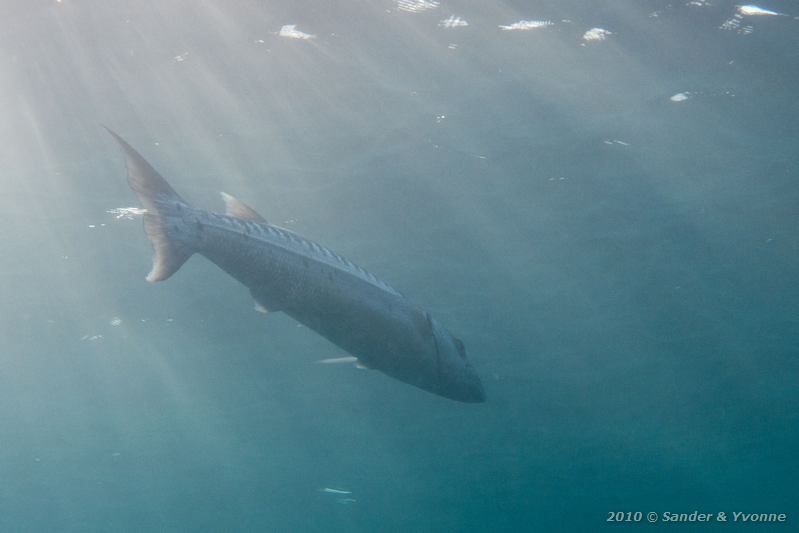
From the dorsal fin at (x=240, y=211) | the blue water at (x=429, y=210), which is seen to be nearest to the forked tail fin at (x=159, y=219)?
the dorsal fin at (x=240, y=211)

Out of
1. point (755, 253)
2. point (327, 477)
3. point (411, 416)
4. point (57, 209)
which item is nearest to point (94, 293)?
point (57, 209)

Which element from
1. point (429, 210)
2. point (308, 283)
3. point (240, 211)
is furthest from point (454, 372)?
point (429, 210)

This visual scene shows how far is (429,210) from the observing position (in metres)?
15.8

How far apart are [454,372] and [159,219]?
1786 millimetres

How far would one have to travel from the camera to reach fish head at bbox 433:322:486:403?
3184 millimetres

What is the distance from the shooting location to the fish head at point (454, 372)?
10.4 feet

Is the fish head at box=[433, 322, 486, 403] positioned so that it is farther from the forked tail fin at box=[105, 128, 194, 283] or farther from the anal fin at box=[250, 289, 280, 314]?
the forked tail fin at box=[105, 128, 194, 283]

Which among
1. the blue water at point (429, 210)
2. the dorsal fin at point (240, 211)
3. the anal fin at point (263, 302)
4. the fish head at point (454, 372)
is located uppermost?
the dorsal fin at point (240, 211)

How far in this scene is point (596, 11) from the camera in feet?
34.5

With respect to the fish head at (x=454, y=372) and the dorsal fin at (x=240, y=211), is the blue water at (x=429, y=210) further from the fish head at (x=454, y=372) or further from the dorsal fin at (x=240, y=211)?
the dorsal fin at (x=240, y=211)

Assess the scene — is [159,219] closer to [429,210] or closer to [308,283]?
[308,283]

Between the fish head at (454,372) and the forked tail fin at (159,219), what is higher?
the forked tail fin at (159,219)

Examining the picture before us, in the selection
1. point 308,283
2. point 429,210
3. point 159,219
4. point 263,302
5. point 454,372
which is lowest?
point 429,210

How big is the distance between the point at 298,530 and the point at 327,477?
30.3 meters
